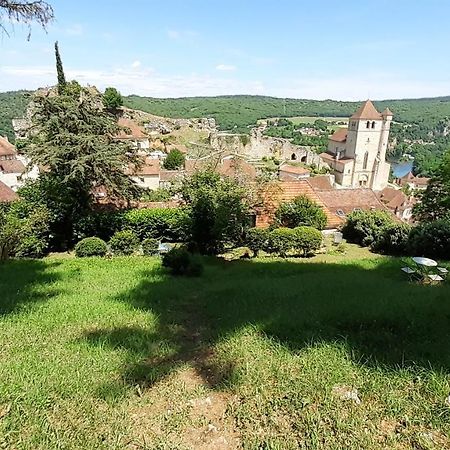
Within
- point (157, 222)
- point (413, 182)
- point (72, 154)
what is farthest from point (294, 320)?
point (413, 182)

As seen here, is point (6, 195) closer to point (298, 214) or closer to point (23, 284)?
point (23, 284)

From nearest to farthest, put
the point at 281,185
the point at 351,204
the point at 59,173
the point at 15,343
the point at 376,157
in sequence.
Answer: the point at 15,343, the point at 59,173, the point at 281,185, the point at 351,204, the point at 376,157

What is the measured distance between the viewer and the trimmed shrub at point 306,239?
15414mm

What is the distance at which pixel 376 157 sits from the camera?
52.4 metres

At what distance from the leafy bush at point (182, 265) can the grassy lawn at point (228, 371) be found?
10.3ft

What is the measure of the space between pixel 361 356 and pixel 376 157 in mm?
53614

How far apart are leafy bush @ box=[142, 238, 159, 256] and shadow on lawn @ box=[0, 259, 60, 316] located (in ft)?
15.7

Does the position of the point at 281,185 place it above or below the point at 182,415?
below

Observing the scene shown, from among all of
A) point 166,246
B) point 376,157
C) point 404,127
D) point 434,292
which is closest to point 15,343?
point 434,292

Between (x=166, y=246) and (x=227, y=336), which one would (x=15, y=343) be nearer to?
(x=227, y=336)

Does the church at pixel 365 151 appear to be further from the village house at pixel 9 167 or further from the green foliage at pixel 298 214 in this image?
the village house at pixel 9 167

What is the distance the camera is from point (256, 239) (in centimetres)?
1577

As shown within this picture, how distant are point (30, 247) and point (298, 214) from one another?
1199 cm

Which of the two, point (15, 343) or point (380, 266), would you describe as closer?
point (15, 343)
